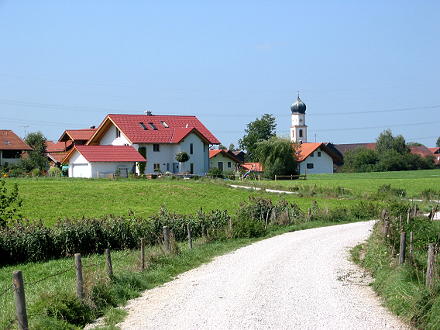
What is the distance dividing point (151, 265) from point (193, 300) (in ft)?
16.4

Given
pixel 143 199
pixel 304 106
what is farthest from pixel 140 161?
pixel 304 106

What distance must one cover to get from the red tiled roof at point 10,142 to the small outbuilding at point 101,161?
2071 centimetres

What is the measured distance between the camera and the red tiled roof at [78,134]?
91.9 meters

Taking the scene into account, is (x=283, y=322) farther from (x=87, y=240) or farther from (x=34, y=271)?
(x=87, y=240)

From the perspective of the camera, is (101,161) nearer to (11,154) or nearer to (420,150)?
(11,154)

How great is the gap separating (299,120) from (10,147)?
248ft

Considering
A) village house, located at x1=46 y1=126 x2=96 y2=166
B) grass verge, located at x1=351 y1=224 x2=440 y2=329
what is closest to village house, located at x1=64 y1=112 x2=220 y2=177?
village house, located at x1=46 y1=126 x2=96 y2=166

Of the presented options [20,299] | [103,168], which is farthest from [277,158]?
[20,299]

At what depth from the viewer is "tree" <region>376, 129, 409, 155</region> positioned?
125 meters

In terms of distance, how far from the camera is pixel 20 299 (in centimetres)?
1096

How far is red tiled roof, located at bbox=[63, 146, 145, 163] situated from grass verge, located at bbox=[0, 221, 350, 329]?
4473 cm

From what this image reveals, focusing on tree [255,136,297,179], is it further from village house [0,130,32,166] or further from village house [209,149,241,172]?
village house [0,130,32,166]

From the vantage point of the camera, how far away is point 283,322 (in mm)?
12578

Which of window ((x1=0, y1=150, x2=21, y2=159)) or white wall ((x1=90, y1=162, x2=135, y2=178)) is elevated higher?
window ((x1=0, y1=150, x2=21, y2=159))
